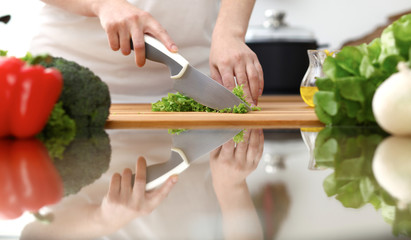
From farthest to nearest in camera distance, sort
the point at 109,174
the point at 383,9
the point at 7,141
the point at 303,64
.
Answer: the point at 383,9, the point at 303,64, the point at 7,141, the point at 109,174

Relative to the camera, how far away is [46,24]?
187 cm

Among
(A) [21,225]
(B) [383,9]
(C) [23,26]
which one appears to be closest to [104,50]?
(A) [21,225]

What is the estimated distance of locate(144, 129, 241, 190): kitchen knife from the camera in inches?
25.7

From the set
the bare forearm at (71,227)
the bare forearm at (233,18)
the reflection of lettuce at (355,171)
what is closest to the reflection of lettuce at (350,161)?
the reflection of lettuce at (355,171)

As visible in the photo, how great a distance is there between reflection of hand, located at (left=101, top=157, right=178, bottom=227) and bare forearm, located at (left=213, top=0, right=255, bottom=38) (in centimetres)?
111

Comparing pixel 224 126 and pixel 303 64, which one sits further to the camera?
pixel 303 64

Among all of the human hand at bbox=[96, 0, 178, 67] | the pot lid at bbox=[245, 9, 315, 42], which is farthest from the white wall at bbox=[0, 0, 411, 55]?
the human hand at bbox=[96, 0, 178, 67]

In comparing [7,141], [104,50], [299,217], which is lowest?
[104,50]

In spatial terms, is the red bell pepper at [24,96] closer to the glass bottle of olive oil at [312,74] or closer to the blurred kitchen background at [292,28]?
the glass bottle of olive oil at [312,74]

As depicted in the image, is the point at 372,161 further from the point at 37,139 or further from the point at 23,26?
A: the point at 23,26

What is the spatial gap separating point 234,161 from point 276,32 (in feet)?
8.09

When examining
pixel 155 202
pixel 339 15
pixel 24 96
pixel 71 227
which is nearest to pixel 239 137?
pixel 24 96

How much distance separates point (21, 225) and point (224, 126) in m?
0.74

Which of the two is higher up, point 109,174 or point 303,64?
point 109,174
